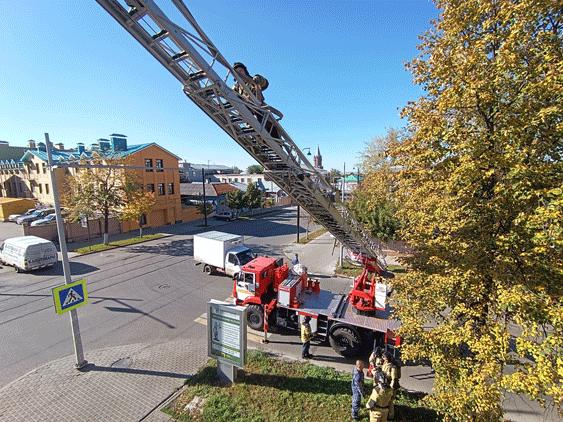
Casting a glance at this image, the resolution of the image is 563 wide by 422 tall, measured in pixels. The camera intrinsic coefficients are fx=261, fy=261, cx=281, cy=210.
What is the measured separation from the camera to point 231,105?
609cm

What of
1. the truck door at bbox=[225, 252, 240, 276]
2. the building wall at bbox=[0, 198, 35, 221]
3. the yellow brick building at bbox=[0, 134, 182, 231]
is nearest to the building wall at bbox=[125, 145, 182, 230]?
the yellow brick building at bbox=[0, 134, 182, 231]

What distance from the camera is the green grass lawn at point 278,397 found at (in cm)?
637

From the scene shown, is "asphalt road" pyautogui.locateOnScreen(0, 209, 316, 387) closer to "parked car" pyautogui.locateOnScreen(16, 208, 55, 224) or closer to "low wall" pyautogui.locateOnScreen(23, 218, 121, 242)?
"low wall" pyautogui.locateOnScreen(23, 218, 121, 242)

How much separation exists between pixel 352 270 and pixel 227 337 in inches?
451

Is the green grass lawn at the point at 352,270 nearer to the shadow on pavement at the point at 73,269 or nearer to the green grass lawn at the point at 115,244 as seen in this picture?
the shadow on pavement at the point at 73,269

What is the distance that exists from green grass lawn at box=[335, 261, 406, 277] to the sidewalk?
33.8ft

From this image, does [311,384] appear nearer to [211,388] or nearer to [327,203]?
[211,388]

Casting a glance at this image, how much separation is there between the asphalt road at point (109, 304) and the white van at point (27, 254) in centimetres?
55

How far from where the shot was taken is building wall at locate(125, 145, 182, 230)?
29078mm

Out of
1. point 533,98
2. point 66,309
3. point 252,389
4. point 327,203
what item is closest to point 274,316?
point 252,389

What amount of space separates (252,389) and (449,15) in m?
9.73

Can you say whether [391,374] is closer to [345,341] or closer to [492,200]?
[345,341]

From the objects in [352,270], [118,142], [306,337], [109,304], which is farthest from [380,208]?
[118,142]

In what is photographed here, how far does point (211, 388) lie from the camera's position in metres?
7.25
